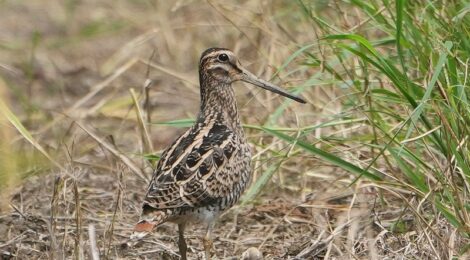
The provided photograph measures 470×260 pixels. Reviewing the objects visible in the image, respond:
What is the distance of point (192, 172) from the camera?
206 inches

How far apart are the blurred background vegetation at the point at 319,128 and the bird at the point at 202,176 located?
0.51ft

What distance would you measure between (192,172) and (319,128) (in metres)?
1.11

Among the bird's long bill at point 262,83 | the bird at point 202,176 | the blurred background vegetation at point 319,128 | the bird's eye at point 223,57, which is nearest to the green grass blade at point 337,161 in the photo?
the blurred background vegetation at point 319,128

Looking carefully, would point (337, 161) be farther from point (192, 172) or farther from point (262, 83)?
point (262, 83)

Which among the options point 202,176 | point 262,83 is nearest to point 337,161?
point 202,176

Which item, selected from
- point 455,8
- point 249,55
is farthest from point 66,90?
point 455,8

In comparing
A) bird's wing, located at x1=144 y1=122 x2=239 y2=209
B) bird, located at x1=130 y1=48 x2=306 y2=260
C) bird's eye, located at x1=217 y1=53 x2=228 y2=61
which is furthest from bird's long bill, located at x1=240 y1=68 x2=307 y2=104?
bird's wing, located at x1=144 y1=122 x2=239 y2=209

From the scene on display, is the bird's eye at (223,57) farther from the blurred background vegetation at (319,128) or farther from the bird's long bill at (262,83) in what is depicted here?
the blurred background vegetation at (319,128)

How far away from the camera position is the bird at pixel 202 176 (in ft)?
16.8

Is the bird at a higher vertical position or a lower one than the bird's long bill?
lower

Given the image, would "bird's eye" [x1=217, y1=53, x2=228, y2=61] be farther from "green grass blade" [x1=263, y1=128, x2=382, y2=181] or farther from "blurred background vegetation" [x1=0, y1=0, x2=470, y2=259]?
"green grass blade" [x1=263, y1=128, x2=382, y2=181]

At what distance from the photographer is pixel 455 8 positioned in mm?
5461

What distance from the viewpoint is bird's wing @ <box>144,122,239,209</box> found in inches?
202

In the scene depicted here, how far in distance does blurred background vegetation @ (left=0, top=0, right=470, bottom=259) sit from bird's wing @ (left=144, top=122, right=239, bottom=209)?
179 mm
